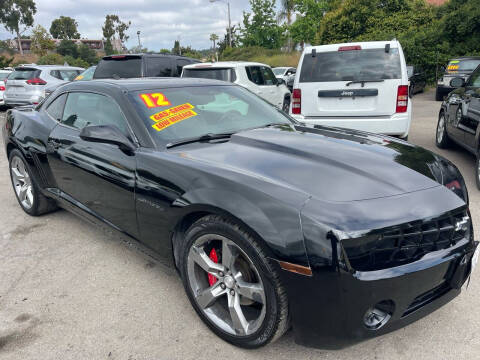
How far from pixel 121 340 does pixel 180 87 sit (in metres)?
1.97

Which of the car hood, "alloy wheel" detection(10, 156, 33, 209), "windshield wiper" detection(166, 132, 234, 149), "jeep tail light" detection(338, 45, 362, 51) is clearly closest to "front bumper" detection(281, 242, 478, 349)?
the car hood

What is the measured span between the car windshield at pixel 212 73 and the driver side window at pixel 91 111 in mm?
4735

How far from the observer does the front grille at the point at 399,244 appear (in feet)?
6.08

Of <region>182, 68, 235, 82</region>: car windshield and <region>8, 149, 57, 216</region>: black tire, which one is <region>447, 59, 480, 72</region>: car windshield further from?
<region>8, 149, 57, 216</region>: black tire

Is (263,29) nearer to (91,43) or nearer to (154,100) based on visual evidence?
(154,100)

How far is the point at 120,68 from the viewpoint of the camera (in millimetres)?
8953

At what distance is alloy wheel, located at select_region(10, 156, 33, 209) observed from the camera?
14.4ft

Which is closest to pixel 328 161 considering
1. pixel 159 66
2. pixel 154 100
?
pixel 154 100

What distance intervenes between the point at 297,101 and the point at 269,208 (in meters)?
4.75

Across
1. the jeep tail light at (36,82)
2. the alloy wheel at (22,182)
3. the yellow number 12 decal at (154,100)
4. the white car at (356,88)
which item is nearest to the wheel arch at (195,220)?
the yellow number 12 decal at (154,100)

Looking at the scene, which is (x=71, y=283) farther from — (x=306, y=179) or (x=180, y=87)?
(x=306, y=179)

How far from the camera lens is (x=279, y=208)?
1968mm

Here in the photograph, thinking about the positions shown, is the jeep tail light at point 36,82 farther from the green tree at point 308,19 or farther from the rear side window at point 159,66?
the green tree at point 308,19

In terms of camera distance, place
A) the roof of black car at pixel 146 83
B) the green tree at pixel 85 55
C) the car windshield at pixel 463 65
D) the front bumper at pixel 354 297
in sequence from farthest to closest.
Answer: the green tree at pixel 85 55 → the car windshield at pixel 463 65 → the roof of black car at pixel 146 83 → the front bumper at pixel 354 297
